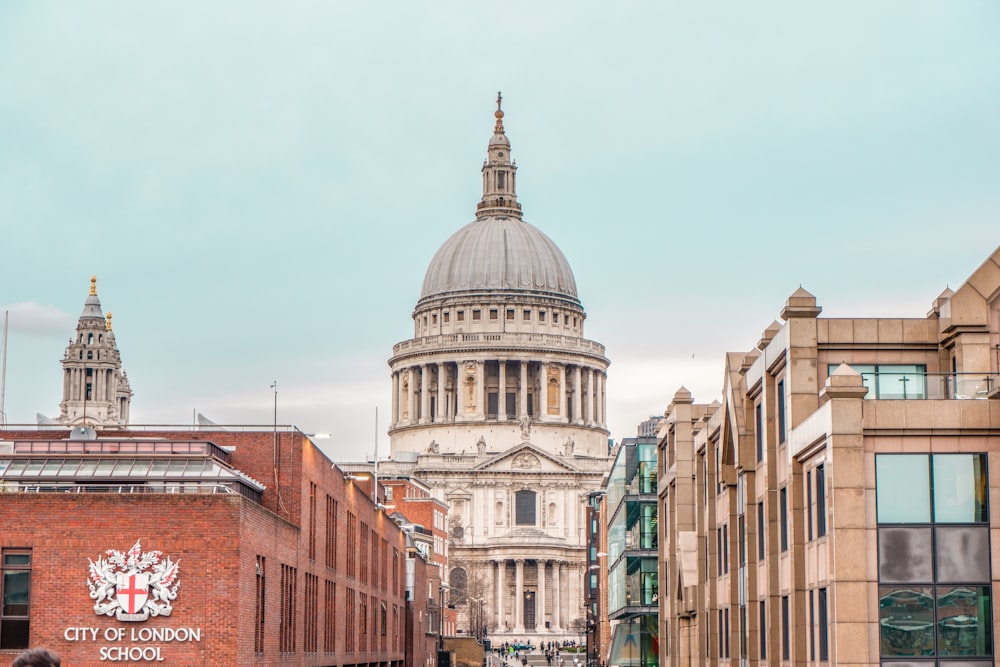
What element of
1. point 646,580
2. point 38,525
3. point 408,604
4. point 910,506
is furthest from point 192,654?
point 408,604

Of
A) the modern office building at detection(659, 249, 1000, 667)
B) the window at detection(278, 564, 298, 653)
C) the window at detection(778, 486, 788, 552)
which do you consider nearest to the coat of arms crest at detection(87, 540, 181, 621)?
the window at detection(278, 564, 298, 653)

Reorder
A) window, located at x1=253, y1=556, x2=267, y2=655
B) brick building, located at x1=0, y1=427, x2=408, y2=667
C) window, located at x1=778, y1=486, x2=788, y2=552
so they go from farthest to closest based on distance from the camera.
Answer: window, located at x1=253, y1=556, x2=267, y2=655 → window, located at x1=778, y1=486, x2=788, y2=552 → brick building, located at x1=0, y1=427, x2=408, y2=667

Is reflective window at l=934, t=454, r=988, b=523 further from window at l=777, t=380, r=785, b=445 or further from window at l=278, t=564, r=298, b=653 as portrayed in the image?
window at l=278, t=564, r=298, b=653

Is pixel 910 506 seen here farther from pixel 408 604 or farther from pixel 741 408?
pixel 408 604

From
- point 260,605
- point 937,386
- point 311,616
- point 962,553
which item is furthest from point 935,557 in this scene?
point 311,616

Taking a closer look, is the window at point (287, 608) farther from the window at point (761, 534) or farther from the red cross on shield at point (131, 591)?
the window at point (761, 534)

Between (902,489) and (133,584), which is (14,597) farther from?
(902,489)

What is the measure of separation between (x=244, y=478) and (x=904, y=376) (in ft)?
65.6

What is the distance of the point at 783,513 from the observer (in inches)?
1903

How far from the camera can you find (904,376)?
42.6 m

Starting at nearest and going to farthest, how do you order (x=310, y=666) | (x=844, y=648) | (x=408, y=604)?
(x=844, y=648), (x=310, y=666), (x=408, y=604)

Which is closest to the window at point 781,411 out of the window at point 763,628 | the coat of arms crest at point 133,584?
the window at point 763,628

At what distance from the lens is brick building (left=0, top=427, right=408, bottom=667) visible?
4647cm

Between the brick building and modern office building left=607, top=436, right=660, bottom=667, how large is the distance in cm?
2388
